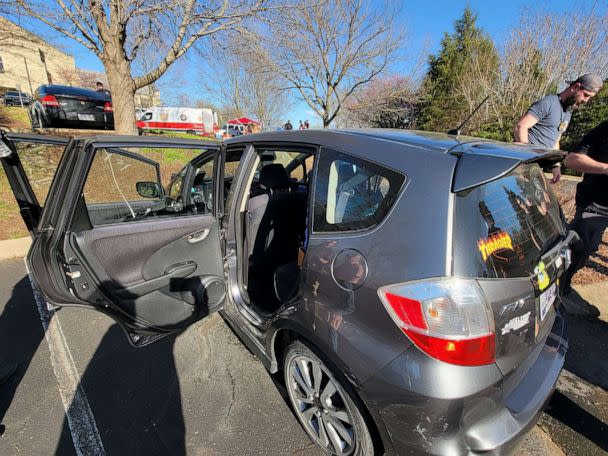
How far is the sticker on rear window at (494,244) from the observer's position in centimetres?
115

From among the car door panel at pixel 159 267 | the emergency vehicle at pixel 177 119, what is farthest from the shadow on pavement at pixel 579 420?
the emergency vehicle at pixel 177 119

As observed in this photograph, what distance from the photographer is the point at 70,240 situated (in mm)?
1818

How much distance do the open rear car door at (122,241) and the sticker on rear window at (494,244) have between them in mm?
1710

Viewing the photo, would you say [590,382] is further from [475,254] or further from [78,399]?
[78,399]

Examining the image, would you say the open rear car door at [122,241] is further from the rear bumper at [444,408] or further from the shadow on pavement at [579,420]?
the shadow on pavement at [579,420]

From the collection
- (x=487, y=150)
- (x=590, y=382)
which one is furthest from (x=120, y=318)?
(x=590, y=382)

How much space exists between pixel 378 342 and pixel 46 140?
7.54ft

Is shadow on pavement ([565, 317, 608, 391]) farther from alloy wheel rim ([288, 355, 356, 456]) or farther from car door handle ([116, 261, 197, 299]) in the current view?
car door handle ([116, 261, 197, 299])

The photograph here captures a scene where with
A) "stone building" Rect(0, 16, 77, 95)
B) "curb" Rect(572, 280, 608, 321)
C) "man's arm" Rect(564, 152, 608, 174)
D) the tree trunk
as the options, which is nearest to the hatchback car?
"man's arm" Rect(564, 152, 608, 174)

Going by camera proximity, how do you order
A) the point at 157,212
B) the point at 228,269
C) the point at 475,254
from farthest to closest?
the point at 157,212, the point at 228,269, the point at 475,254

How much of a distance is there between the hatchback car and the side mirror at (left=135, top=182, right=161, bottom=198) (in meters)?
0.60

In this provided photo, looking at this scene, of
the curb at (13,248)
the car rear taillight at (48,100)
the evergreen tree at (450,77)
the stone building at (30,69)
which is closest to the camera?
the curb at (13,248)

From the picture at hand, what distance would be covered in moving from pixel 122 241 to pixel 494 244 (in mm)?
2135

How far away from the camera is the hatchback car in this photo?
3.72 feet
